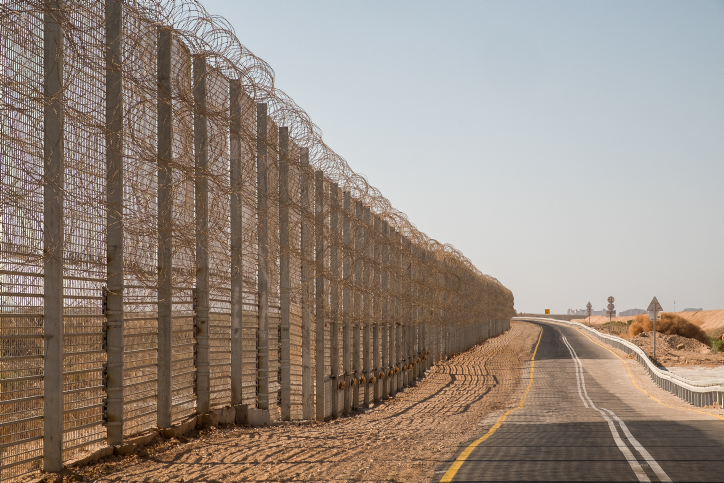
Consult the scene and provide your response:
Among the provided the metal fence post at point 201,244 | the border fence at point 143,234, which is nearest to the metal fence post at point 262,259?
the border fence at point 143,234

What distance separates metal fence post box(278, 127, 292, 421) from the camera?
1260 cm

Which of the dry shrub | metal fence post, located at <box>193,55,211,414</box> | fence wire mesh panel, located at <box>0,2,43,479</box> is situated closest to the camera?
fence wire mesh panel, located at <box>0,2,43,479</box>

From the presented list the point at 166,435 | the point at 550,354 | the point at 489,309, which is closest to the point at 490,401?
the point at 166,435

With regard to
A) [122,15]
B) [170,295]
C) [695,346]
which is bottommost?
[695,346]

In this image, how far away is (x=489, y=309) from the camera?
5788 cm

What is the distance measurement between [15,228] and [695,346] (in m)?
57.0

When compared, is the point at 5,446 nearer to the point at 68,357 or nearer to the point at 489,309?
the point at 68,357

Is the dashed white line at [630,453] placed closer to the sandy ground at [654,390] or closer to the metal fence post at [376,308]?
the sandy ground at [654,390]

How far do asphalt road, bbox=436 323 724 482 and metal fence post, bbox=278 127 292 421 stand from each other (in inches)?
141

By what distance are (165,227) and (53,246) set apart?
7.23 feet

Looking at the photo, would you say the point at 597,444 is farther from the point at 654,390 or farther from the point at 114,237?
the point at 654,390

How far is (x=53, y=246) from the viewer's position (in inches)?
243

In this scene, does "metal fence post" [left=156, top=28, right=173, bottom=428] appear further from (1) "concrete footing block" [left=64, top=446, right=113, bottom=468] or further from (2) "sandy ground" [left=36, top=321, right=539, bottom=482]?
(1) "concrete footing block" [left=64, top=446, right=113, bottom=468]

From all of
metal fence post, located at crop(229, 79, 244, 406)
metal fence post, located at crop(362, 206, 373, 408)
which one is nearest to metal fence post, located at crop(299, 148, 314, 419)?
metal fence post, located at crop(229, 79, 244, 406)
